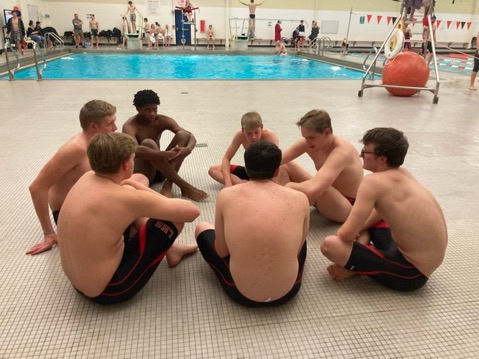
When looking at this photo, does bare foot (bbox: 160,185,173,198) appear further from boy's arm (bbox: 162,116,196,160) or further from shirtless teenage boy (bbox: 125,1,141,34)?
shirtless teenage boy (bbox: 125,1,141,34)

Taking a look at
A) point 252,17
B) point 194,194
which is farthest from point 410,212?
point 252,17

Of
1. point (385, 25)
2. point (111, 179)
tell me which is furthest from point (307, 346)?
point (385, 25)

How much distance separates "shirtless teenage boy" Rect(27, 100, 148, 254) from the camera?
2145 mm

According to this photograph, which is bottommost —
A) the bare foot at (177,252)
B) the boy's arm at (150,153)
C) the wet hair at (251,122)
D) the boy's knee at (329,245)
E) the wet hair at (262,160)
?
the bare foot at (177,252)

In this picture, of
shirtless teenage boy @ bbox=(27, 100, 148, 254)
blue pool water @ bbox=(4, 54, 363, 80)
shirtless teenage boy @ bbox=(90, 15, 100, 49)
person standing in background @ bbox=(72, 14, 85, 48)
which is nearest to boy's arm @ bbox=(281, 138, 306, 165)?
shirtless teenage boy @ bbox=(27, 100, 148, 254)

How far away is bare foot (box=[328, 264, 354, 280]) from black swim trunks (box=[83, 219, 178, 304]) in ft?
3.12

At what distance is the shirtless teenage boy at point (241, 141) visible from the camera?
9.34ft

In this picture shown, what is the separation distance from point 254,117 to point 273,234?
144cm

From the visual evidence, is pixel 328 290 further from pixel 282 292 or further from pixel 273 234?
pixel 273 234

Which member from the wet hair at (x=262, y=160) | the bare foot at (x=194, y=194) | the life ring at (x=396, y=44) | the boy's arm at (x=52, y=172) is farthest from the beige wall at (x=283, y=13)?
the wet hair at (x=262, y=160)

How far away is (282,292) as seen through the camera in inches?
70.4

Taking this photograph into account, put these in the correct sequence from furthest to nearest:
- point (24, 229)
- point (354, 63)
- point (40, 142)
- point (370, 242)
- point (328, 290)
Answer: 1. point (354, 63)
2. point (40, 142)
3. point (24, 229)
4. point (370, 242)
5. point (328, 290)

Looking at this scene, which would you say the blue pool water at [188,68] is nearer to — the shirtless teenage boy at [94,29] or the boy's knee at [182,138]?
the shirtless teenage boy at [94,29]

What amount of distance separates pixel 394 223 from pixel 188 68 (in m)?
13.8
